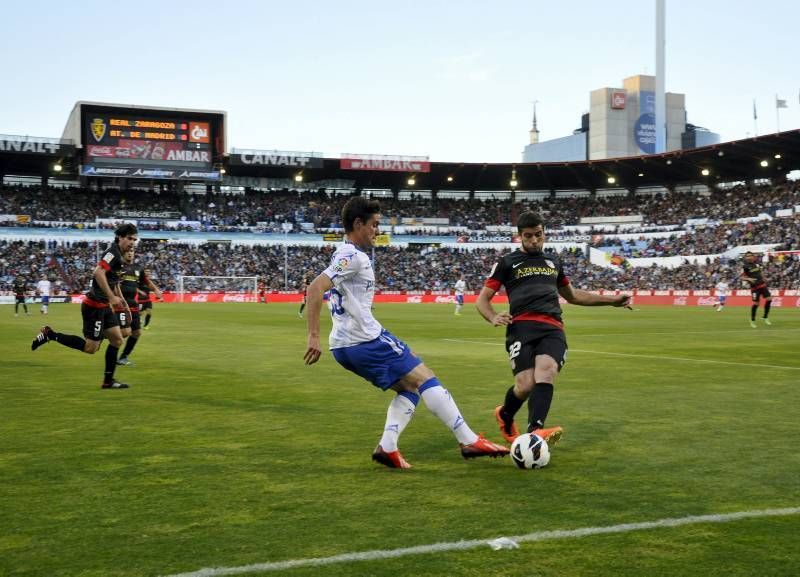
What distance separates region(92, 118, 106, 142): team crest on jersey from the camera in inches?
2717

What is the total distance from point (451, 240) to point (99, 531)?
7686 cm

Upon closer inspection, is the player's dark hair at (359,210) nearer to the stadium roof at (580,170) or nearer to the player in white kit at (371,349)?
the player in white kit at (371,349)

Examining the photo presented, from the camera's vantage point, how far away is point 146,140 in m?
70.7

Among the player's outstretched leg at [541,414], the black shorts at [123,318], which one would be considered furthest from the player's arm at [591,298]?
the black shorts at [123,318]

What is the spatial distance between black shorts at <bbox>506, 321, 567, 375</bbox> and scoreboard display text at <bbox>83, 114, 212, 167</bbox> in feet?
225

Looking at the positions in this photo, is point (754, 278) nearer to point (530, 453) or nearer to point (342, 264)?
point (530, 453)

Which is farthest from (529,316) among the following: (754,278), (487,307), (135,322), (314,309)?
(754,278)

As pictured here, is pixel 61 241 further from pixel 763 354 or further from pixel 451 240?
pixel 763 354

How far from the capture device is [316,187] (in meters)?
86.4

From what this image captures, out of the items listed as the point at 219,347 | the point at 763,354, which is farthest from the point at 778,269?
the point at 219,347

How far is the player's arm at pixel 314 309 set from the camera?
5.83 metres

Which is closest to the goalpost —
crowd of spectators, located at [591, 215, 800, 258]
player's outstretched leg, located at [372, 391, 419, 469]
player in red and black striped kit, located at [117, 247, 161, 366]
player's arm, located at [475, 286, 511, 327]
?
crowd of spectators, located at [591, 215, 800, 258]

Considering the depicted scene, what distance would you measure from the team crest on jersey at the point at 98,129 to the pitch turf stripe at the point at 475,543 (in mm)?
71372

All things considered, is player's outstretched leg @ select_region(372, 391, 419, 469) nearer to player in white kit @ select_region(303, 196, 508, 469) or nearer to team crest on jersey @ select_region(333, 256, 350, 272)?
player in white kit @ select_region(303, 196, 508, 469)
